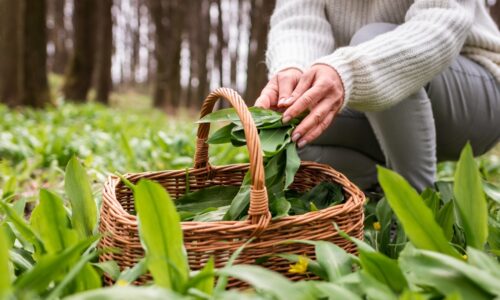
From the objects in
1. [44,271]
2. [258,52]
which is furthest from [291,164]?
[258,52]

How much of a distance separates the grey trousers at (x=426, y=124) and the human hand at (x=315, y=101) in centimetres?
42

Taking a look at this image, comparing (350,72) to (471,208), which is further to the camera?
(350,72)

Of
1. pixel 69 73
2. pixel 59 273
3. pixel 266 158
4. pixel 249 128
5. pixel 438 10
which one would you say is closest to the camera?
pixel 59 273

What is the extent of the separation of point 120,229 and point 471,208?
726 mm

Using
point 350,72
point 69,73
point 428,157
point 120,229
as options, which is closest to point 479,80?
point 428,157

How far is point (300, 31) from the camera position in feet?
6.16

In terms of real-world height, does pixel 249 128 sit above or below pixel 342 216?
above

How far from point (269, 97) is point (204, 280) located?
67 centimetres

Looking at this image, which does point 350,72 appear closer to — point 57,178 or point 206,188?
point 206,188

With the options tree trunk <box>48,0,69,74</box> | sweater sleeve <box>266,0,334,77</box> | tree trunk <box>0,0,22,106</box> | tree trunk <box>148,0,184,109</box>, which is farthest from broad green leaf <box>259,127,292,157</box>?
tree trunk <box>48,0,69,74</box>

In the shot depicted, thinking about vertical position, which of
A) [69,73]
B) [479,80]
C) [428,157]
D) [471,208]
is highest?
[479,80]

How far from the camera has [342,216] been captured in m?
1.16

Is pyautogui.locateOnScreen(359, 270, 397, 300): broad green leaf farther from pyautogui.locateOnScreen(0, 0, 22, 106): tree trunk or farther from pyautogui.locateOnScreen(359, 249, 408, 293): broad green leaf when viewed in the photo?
pyautogui.locateOnScreen(0, 0, 22, 106): tree trunk

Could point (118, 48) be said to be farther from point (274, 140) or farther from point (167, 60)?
point (274, 140)
